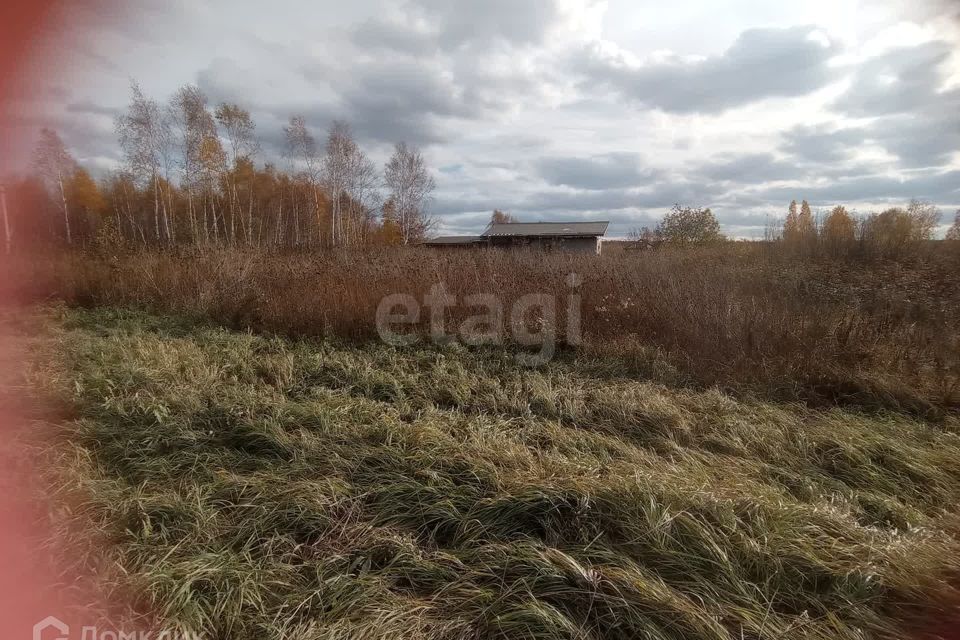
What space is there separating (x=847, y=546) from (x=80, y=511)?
13.0ft

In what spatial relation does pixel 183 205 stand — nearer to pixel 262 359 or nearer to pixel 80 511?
pixel 262 359

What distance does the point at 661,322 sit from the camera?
6.00 metres

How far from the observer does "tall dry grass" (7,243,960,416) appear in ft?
15.4

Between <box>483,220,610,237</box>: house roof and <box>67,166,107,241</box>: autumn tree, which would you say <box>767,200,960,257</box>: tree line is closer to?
<box>483,220,610,237</box>: house roof

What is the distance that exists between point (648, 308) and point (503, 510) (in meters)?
4.71

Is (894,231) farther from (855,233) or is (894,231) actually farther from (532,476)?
(532,476)

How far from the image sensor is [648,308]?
625 cm

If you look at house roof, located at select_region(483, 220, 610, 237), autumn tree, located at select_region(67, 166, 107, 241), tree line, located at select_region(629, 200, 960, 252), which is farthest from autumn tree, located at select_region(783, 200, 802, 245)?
autumn tree, located at select_region(67, 166, 107, 241)

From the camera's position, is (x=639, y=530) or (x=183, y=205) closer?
(x=639, y=530)

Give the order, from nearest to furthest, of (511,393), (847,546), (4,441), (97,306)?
(847,546), (4,441), (511,393), (97,306)

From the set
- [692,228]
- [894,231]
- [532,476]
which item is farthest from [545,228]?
[532,476]

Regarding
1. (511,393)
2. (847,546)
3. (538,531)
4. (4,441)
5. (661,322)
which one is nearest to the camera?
(847,546)

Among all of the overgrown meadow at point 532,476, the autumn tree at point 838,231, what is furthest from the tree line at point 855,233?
the overgrown meadow at point 532,476

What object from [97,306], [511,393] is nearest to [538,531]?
[511,393]
